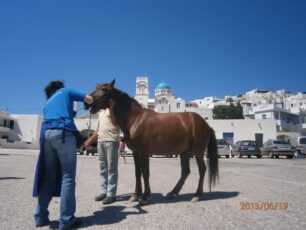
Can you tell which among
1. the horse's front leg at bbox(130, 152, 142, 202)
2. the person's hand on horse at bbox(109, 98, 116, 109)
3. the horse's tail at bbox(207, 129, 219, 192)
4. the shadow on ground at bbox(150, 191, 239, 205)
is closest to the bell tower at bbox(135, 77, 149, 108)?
the horse's tail at bbox(207, 129, 219, 192)

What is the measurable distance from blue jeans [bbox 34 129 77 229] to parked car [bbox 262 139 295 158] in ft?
87.1

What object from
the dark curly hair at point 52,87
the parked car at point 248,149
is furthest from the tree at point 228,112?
the dark curly hair at point 52,87

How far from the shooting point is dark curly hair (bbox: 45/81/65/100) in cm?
423

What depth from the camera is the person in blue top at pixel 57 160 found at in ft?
12.1

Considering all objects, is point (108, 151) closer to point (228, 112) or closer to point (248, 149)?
point (248, 149)

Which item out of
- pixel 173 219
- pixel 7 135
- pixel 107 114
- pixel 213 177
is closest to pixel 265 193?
pixel 213 177

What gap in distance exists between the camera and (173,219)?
3936 mm

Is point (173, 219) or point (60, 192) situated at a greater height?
point (60, 192)

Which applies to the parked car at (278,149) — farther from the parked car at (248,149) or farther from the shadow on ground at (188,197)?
the shadow on ground at (188,197)

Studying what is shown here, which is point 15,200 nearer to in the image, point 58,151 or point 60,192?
point 60,192

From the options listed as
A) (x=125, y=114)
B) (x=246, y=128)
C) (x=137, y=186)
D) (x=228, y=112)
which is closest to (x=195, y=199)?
(x=137, y=186)

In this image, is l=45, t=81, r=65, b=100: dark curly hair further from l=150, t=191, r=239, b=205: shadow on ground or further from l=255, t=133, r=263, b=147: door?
l=255, t=133, r=263, b=147: door

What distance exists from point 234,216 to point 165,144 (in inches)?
73.7
